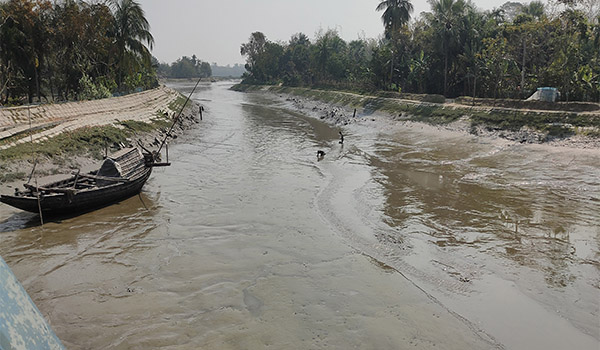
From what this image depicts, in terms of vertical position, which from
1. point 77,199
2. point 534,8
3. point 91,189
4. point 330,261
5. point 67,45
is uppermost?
point 534,8

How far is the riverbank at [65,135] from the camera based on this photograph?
54.9 ft

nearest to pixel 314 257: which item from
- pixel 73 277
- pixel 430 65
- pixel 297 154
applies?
pixel 73 277

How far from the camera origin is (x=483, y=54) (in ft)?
119

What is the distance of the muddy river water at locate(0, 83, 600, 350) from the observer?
26.0 ft

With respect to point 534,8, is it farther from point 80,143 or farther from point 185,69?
point 185,69

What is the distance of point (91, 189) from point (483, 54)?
34.7 meters

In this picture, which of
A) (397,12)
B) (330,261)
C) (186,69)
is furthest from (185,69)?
(330,261)

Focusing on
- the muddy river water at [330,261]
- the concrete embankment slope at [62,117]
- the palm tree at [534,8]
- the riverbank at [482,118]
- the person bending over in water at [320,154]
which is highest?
the palm tree at [534,8]

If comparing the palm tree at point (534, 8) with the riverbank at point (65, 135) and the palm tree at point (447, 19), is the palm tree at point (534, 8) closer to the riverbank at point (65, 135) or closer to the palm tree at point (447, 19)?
the palm tree at point (447, 19)

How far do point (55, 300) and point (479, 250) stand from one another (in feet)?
35.4

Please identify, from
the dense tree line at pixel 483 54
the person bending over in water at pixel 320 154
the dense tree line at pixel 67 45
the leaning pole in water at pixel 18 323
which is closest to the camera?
the leaning pole in water at pixel 18 323

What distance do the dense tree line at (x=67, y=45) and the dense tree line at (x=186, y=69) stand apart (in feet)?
441

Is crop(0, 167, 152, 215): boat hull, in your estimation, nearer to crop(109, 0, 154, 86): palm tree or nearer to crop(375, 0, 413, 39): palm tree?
crop(109, 0, 154, 86): palm tree

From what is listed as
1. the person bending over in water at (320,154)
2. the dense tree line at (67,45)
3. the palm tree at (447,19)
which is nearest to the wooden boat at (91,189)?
the person bending over in water at (320,154)
